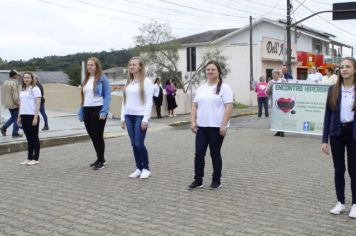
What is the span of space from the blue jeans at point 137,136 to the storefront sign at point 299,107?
21.9 feet

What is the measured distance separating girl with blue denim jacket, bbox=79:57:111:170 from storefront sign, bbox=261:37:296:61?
88.3 feet

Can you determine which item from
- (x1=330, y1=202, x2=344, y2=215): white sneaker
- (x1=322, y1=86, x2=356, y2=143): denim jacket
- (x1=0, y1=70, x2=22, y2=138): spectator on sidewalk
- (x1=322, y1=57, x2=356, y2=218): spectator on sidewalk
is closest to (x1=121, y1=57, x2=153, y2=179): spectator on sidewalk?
(x1=322, y1=86, x2=356, y2=143): denim jacket

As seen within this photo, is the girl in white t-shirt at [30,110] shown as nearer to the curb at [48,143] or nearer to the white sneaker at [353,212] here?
the curb at [48,143]

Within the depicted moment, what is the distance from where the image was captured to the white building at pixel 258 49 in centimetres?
3453

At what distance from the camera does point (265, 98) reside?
19.4 m

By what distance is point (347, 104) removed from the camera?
567cm

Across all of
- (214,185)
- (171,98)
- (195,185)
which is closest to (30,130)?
(195,185)

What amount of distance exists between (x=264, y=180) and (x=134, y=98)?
7.60ft

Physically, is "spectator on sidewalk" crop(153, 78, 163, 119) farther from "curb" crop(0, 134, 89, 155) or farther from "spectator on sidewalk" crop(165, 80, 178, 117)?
"curb" crop(0, 134, 89, 155)

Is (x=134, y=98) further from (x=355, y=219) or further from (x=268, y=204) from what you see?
(x=355, y=219)

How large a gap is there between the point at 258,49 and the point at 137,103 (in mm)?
27703

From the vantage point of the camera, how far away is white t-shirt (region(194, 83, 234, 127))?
6.85 meters

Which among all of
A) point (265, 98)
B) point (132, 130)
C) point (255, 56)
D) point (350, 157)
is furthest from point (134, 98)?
point (255, 56)

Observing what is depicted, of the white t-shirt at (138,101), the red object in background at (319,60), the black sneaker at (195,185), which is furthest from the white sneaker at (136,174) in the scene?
the red object in background at (319,60)
